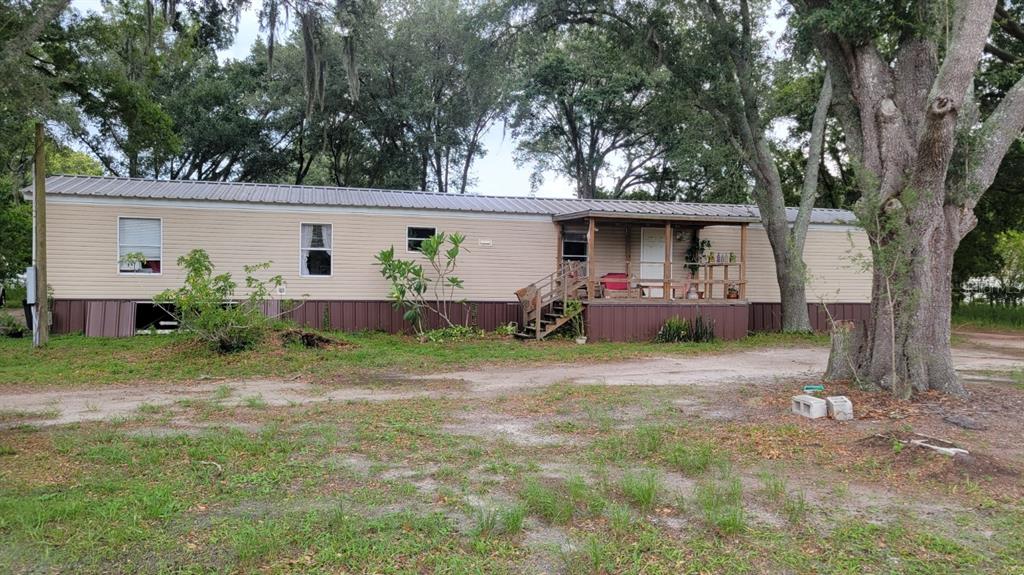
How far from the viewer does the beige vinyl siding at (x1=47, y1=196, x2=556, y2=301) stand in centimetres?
1231

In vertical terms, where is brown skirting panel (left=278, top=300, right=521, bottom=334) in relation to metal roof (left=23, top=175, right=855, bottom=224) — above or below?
below

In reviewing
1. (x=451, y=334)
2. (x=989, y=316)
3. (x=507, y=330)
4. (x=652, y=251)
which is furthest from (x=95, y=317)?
(x=989, y=316)

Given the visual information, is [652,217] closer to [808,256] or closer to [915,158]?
[808,256]

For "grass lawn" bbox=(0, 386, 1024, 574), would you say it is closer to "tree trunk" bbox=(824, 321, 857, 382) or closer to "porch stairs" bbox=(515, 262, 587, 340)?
"tree trunk" bbox=(824, 321, 857, 382)

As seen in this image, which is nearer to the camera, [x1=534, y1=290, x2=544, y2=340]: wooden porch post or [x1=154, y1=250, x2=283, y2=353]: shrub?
[x1=154, y1=250, x2=283, y2=353]: shrub

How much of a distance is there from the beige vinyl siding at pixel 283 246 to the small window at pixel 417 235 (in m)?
0.12

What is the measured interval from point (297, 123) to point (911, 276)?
22.9 metres

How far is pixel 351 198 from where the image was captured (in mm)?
14227

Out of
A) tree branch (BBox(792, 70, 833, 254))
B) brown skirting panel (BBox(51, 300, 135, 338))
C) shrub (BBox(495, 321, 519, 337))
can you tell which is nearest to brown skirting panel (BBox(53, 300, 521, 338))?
brown skirting panel (BBox(51, 300, 135, 338))

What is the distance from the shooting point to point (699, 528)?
348cm

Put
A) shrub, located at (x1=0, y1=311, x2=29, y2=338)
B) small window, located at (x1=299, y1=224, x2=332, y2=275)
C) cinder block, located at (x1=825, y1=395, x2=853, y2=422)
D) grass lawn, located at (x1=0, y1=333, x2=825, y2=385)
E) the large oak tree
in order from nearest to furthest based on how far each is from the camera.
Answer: cinder block, located at (x1=825, y1=395, x2=853, y2=422), the large oak tree, grass lawn, located at (x1=0, y1=333, x2=825, y2=385), shrub, located at (x1=0, y1=311, x2=29, y2=338), small window, located at (x1=299, y1=224, x2=332, y2=275)

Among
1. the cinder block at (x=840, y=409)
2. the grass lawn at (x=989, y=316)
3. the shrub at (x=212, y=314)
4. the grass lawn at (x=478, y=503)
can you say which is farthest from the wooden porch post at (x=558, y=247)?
the grass lawn at (x=989, y=316)

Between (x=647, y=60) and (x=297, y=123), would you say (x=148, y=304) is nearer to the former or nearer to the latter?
(x=647, y=60)

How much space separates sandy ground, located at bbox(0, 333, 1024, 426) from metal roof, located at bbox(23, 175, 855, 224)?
157 inches
